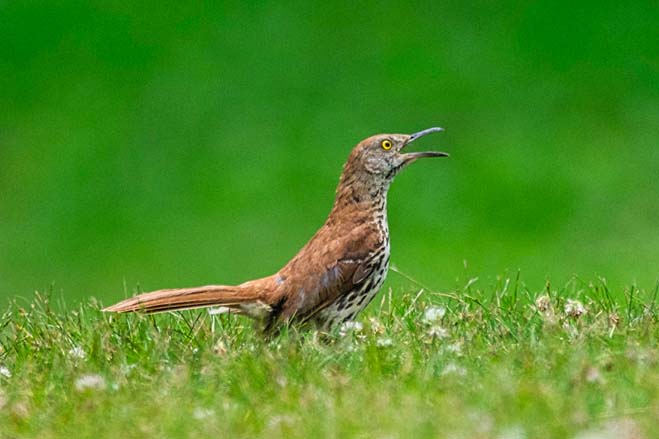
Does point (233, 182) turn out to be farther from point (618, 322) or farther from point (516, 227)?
point (618, 322)

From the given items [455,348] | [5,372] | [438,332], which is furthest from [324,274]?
[5,372]

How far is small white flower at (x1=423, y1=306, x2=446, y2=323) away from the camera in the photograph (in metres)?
7.36

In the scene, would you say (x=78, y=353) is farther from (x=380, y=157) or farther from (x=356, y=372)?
(x=380, y=157)

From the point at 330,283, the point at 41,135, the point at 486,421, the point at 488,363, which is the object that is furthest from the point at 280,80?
the point at 486,421

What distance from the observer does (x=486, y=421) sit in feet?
17.2

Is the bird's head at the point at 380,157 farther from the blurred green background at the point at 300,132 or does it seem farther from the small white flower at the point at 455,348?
the blurred green background at the point at 300,132

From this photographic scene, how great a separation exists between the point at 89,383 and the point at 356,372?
99cm

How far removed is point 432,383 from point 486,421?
76 centimetres

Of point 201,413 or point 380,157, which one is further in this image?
point 380,157

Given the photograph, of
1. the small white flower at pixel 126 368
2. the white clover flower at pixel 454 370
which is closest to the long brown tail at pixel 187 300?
the small white flower at pixel 126 368

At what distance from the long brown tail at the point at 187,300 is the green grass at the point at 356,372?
66 millimetres

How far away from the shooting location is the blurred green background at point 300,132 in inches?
567

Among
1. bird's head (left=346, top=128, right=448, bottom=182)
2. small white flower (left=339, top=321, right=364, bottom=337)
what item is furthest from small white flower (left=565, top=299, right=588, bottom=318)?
bird's head (left=346, top=128, right=448, bottom=182)

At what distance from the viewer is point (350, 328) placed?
23.6 feet
